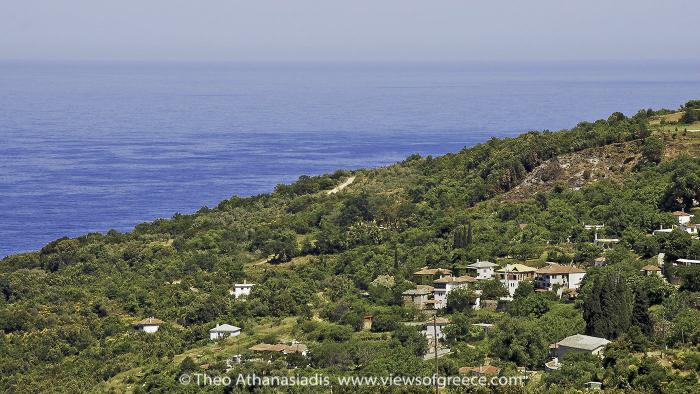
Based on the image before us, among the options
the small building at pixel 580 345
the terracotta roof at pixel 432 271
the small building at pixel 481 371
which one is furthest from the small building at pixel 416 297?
the small building at pixel 481 371

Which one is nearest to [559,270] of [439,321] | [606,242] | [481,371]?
[606,242]

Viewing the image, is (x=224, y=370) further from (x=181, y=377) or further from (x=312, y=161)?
(x=312, y=161)

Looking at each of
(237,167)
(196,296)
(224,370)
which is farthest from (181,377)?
(237,167)

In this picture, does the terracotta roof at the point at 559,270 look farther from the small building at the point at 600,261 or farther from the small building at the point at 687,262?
the small building at the point at 687,262

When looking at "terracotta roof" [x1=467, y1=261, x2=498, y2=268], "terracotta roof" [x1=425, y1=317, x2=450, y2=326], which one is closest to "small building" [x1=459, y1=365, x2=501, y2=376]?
"terracotta roof" [x1=425, y1=317, x2=450, y2=326]

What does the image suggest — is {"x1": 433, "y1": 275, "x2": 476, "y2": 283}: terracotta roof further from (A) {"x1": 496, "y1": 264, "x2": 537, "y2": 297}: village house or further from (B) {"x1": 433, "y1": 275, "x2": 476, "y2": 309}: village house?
(A) {"x1": 496, "y1": 264, "x2": 537, "y2": 297}: village house

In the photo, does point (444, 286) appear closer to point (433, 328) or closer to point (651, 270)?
point (433, 328)
